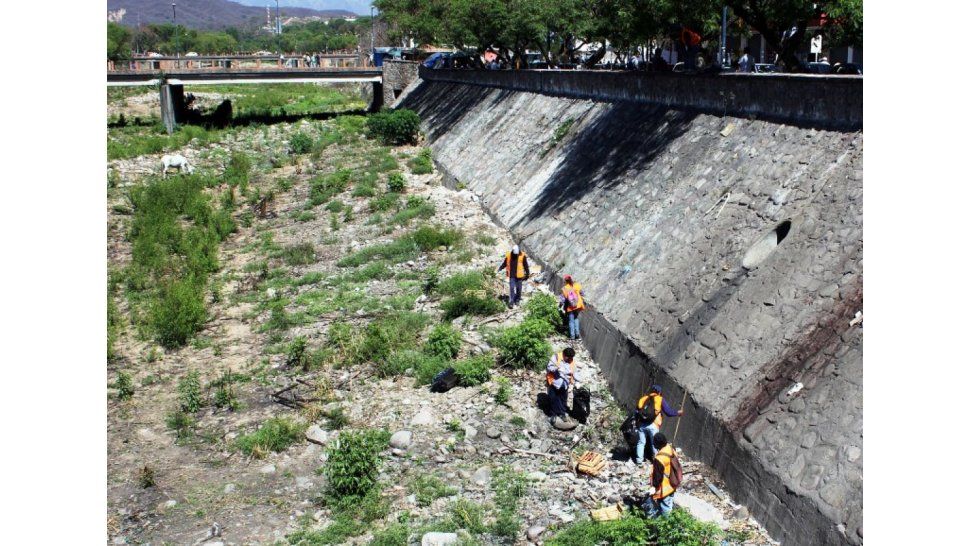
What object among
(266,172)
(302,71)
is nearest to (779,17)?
(266,172)

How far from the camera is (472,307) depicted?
18062 mm

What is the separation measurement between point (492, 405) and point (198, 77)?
48.3 metres

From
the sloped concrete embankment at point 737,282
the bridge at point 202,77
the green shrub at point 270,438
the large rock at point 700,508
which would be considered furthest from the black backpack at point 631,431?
the bridge at point 202,77

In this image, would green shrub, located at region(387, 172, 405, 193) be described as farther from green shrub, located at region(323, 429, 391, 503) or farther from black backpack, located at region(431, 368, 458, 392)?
green shrub, located at region(323, 429, 391, 503)

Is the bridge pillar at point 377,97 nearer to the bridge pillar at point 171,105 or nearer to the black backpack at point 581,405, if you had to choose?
the bridge pillar at point 171,105

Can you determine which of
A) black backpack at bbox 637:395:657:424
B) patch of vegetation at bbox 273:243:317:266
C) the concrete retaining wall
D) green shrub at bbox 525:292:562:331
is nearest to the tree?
patch of vegetation at bbox 273:243:317:266

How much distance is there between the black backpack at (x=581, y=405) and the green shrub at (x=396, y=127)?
32.0 m

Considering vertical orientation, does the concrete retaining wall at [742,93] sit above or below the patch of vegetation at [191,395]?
above

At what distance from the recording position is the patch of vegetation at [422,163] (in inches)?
1431

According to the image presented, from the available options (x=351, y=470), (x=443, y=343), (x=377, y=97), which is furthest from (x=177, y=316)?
(x=377, y=97)

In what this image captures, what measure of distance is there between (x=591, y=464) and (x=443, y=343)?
4.84 meters

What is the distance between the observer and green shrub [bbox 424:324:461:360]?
15.9m

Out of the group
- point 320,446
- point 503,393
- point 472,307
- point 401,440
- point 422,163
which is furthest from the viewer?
point 422,163

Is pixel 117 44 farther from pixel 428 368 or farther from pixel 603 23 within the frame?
pixel 428 368
